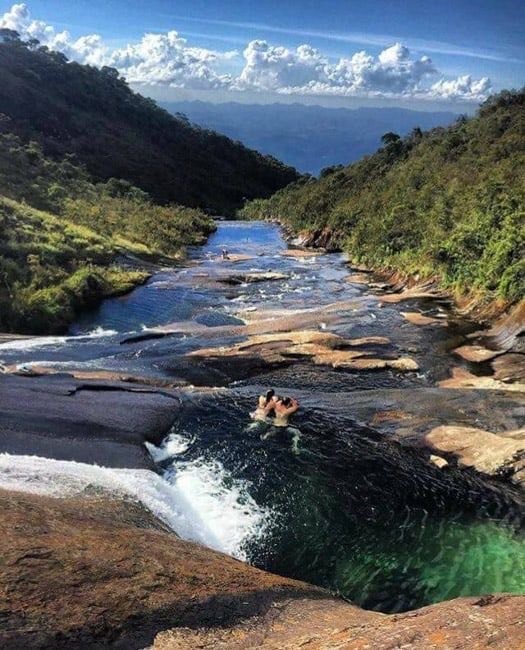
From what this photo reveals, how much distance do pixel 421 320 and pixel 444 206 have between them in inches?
960

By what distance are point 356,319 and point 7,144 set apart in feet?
261

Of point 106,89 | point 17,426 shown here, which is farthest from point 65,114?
point 17,426

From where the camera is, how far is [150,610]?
10141 mm

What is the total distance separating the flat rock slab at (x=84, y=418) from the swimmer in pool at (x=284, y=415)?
13.8 ft

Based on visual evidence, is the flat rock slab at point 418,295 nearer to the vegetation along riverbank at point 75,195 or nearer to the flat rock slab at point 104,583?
the vegetation along riverbank at point 75,195

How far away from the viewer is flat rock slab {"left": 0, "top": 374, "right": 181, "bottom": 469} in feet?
66.1

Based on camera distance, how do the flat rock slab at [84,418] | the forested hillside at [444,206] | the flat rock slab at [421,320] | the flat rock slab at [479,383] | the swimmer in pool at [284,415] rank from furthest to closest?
the forested hillside at [444,206], the flat rock slab at [421,320], the flat rock slab at [479,383], the swimmer in pool at [284,415], the flat rock slab at [84,418]

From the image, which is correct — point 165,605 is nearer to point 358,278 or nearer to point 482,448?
point 482,448

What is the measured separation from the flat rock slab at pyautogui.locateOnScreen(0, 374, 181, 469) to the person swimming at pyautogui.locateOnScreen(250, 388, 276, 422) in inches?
138

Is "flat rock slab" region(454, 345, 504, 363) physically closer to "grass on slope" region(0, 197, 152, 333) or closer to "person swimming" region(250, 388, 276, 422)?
"person swimming" region(250, 388, 276, 422)

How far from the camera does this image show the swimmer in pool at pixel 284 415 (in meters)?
24.0

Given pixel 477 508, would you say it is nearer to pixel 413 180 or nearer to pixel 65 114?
pixel 413 180

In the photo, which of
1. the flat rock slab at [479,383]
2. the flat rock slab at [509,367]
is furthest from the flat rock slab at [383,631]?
the flat rock slab at [509,367]

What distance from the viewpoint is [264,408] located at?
83.3 ft
